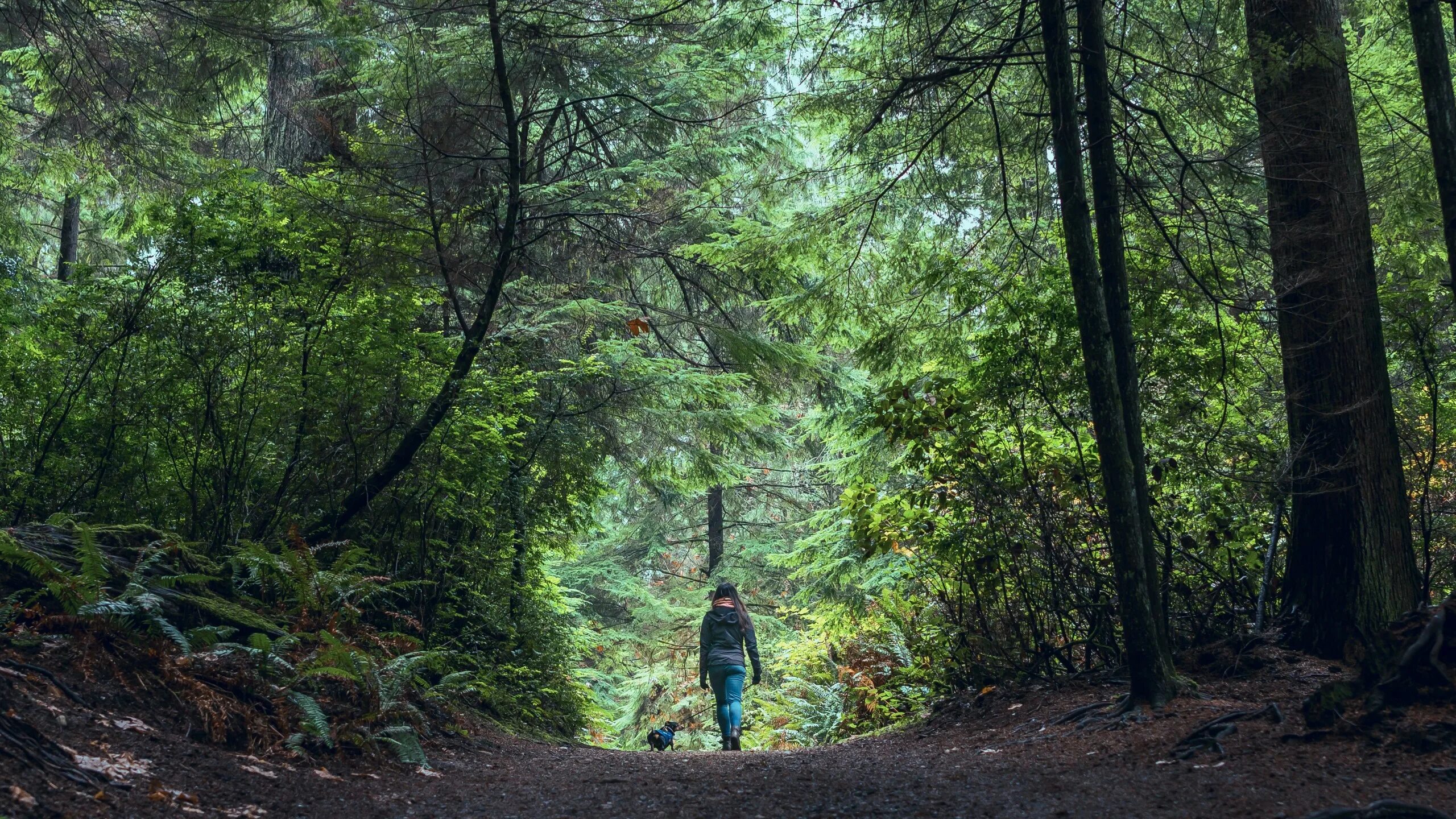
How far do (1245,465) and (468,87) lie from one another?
25.9 ft

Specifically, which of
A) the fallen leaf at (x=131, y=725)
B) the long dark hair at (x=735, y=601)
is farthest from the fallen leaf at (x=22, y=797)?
the long dark hair at (x=735, y=601)

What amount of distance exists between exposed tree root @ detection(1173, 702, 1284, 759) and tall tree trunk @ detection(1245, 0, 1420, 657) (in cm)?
168

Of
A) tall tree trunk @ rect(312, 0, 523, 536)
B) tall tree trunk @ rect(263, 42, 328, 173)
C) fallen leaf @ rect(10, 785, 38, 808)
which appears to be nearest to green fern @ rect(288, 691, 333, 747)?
fallen leaf @ rect(10, 785, 38, 808)

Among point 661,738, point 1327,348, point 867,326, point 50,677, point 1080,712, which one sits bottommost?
point 661,738

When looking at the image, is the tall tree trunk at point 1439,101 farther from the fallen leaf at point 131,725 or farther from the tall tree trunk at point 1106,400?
the fallen leaf at point 131,725

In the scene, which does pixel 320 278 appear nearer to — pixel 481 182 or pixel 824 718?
pixel 481 182

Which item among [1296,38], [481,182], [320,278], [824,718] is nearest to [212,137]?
[481,182]

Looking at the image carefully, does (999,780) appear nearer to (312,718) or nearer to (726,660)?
(312,718)

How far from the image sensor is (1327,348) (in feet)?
20.7

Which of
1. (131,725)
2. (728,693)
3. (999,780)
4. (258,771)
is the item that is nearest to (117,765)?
(131,725)

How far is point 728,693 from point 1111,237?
6.96 m

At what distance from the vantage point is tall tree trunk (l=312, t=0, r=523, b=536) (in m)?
7.26

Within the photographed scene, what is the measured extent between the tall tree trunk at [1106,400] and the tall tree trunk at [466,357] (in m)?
4.01

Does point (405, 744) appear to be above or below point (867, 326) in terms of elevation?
below
